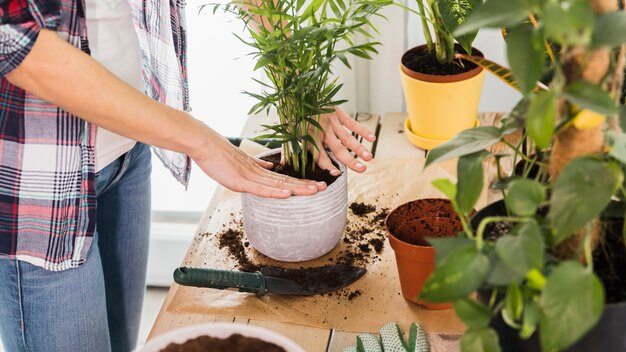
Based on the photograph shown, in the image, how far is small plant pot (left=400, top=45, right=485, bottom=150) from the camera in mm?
1478

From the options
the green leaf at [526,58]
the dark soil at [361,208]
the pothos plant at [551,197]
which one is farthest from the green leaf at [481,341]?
the dark soil at [361,208]

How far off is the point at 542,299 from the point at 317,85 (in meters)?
0.64

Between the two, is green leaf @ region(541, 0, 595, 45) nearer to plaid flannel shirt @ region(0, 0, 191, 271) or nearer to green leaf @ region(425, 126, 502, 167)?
green leaf @ region(425, 126, 502, 167)

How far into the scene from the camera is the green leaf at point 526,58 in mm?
593

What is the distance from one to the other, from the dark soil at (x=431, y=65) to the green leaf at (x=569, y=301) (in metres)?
0.96

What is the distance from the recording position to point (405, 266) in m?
1.08

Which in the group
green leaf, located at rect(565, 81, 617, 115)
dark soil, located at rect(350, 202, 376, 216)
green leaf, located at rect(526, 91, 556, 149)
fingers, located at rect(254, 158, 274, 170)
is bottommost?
dark soil, located at rect(350, 202, 376, 216)

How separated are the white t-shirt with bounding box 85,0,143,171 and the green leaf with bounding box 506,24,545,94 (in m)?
0.76

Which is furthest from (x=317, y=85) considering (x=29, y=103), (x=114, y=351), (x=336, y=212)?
(x=114, y=351)

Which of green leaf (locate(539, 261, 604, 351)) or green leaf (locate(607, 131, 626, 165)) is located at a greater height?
green leaf (locate(607, 131, 626, 165))

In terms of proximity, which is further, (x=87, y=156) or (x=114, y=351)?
(x=114, y=351)

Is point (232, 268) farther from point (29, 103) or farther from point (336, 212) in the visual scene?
point (29, 103)

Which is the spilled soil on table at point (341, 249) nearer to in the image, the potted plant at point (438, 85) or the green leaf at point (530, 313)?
the potted plant at point (438, 85)

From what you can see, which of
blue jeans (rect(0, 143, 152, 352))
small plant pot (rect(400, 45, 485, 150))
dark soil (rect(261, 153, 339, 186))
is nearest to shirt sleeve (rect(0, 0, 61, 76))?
blue jeans (rect(0, 143, 152, 352))
